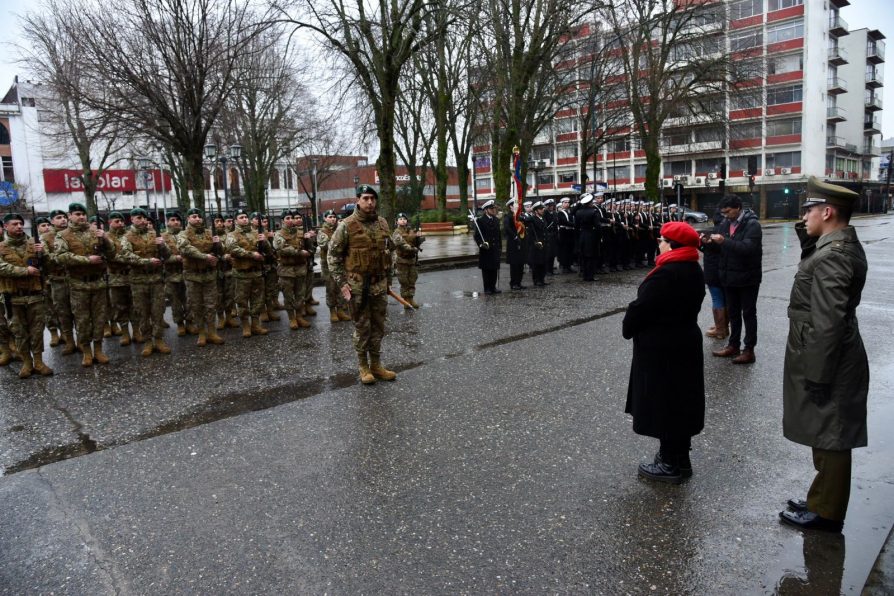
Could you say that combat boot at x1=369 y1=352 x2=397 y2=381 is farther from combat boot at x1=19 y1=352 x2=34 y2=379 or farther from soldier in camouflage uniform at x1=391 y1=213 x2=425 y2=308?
soldier in camouflage uniform at x1=391 y1=213 x2=425 y2=308

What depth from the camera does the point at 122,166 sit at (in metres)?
57.0

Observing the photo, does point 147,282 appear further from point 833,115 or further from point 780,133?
point 833,115

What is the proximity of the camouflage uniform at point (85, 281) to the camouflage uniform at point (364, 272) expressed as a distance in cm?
382

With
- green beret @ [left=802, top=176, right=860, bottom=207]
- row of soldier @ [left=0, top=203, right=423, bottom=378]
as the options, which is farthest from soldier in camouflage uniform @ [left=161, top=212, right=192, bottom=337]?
green beret @ [left=802, top=176, right=860, bottom=207]

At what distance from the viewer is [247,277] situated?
9.89 metres

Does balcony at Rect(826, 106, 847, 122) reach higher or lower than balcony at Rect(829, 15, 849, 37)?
lower

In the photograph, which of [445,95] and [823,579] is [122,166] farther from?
[823,579]

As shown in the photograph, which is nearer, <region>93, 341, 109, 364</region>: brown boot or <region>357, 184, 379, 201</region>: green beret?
<region>357, 184, 379, 201</region>: green beret

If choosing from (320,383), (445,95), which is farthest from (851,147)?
(320,383)

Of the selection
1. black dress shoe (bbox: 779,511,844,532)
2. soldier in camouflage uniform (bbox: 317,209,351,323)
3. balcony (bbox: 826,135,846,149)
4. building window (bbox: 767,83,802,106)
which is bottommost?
black dress shoe (bbox: 779,511,844,532)

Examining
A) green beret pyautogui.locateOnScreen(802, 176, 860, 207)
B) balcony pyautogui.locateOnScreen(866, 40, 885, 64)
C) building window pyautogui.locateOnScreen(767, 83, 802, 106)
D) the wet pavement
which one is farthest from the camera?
balcony pyautogui.locateOnScreen(866, 40, 885, 64)

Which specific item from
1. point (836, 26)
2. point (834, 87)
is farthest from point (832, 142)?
point (836, 26)

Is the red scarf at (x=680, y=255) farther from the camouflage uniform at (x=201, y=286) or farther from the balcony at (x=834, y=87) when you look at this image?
the balcony at (x=834, y=87)

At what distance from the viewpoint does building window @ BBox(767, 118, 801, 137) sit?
197 ft
